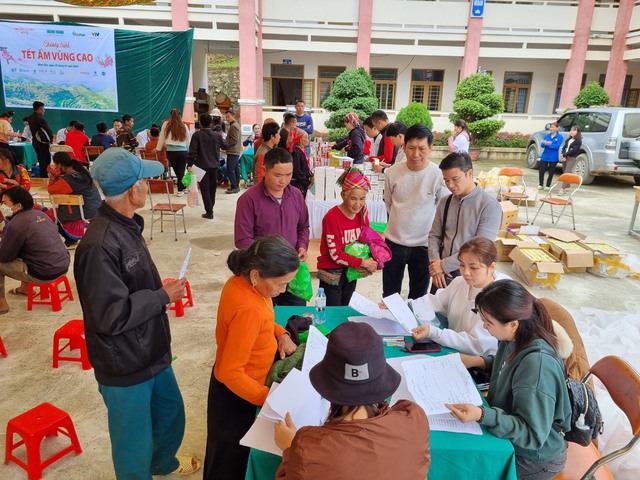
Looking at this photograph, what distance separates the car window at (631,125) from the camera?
407 inches

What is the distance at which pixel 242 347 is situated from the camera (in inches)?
72.3

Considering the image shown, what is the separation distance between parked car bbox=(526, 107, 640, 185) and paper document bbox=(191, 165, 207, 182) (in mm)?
8970

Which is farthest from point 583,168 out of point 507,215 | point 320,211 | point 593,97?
point 320,211

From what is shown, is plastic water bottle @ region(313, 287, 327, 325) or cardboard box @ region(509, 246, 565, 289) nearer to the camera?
plastic water bottle @ region(313, 287, 327, 325)

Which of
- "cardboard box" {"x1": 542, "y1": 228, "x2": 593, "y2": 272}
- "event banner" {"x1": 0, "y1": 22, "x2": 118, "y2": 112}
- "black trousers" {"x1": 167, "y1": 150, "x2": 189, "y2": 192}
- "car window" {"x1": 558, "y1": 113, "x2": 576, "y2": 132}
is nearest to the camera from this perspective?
"cardboard box" {"x1": 542, "y1": 228, "x2": 593, "y2": 272}

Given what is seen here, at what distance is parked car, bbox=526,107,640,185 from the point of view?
10312 millimetres

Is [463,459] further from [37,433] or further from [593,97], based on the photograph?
[593,97]

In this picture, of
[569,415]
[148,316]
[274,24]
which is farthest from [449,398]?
[274,24]

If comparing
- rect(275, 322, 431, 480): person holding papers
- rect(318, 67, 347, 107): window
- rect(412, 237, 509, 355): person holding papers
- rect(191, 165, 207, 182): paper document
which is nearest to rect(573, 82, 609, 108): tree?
→ rect(318, 67, 347, 107): window

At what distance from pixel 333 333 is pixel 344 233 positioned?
1.93 meters

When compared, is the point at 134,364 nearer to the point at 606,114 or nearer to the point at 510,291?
the point at 510,291

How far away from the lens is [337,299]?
339 centimetres

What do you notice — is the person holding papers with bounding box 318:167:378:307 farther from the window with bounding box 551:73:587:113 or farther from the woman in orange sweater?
the window with bounding box 551:73:587:113

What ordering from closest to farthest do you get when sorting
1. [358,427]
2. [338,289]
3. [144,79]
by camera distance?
[358,427], [338,289], [144,79]
